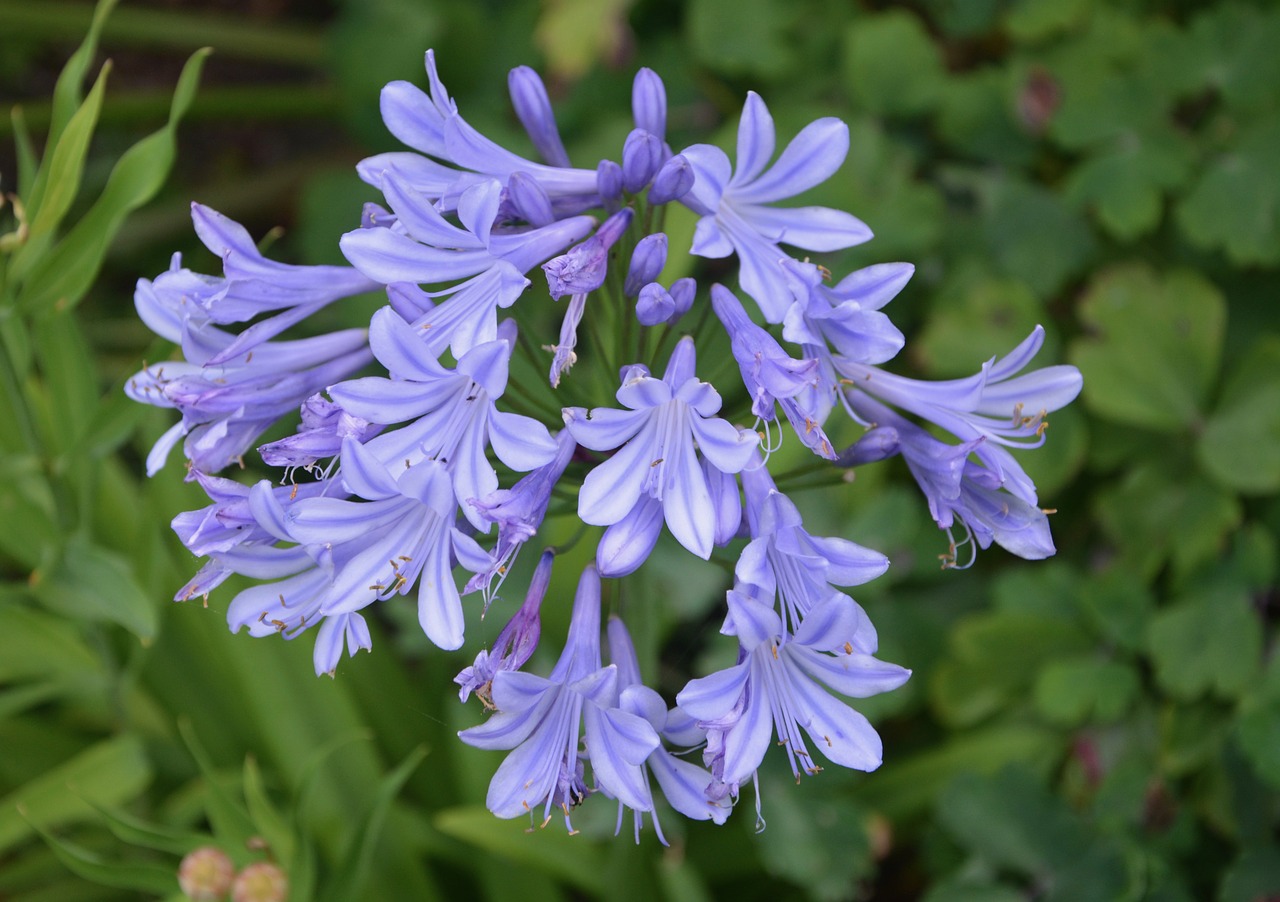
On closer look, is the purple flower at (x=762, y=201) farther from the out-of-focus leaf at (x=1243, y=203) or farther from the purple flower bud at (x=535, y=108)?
the out-of-focus leaf at (x=1243, y=203)

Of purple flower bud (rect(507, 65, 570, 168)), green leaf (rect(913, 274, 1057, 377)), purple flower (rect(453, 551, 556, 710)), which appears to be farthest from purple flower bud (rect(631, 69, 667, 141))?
green leaf (rect(913, 274, 1057, 377))

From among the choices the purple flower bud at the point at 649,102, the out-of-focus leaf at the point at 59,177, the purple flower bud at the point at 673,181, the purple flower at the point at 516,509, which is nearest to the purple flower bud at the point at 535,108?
the purple flower bud at the point at 649,102

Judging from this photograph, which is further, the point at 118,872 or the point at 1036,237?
the point at 1036,237

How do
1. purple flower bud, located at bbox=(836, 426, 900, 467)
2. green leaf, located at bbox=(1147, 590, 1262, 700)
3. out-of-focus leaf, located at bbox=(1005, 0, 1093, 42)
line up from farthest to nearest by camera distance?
out-of-focus leaf, located at bbox=(1005, 0, 1093, 42) < green leaf, located at bbox=(1147, 590, 1262, 700) < purple flower bud, located at bbox=(836, 426, 900, 467)

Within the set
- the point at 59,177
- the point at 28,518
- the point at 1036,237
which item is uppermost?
the point at 59,177

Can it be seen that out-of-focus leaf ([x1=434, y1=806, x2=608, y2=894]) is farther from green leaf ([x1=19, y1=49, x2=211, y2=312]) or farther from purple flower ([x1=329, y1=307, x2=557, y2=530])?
Result: green leaf ([x1=19, y1=49, x2=211, y2=312])

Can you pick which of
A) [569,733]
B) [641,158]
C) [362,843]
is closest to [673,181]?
[641,158]

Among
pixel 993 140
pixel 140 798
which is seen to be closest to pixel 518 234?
pixel 140 798

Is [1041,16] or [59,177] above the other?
[59,177]

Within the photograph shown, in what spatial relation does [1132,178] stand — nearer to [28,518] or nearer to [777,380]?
[777,380]
